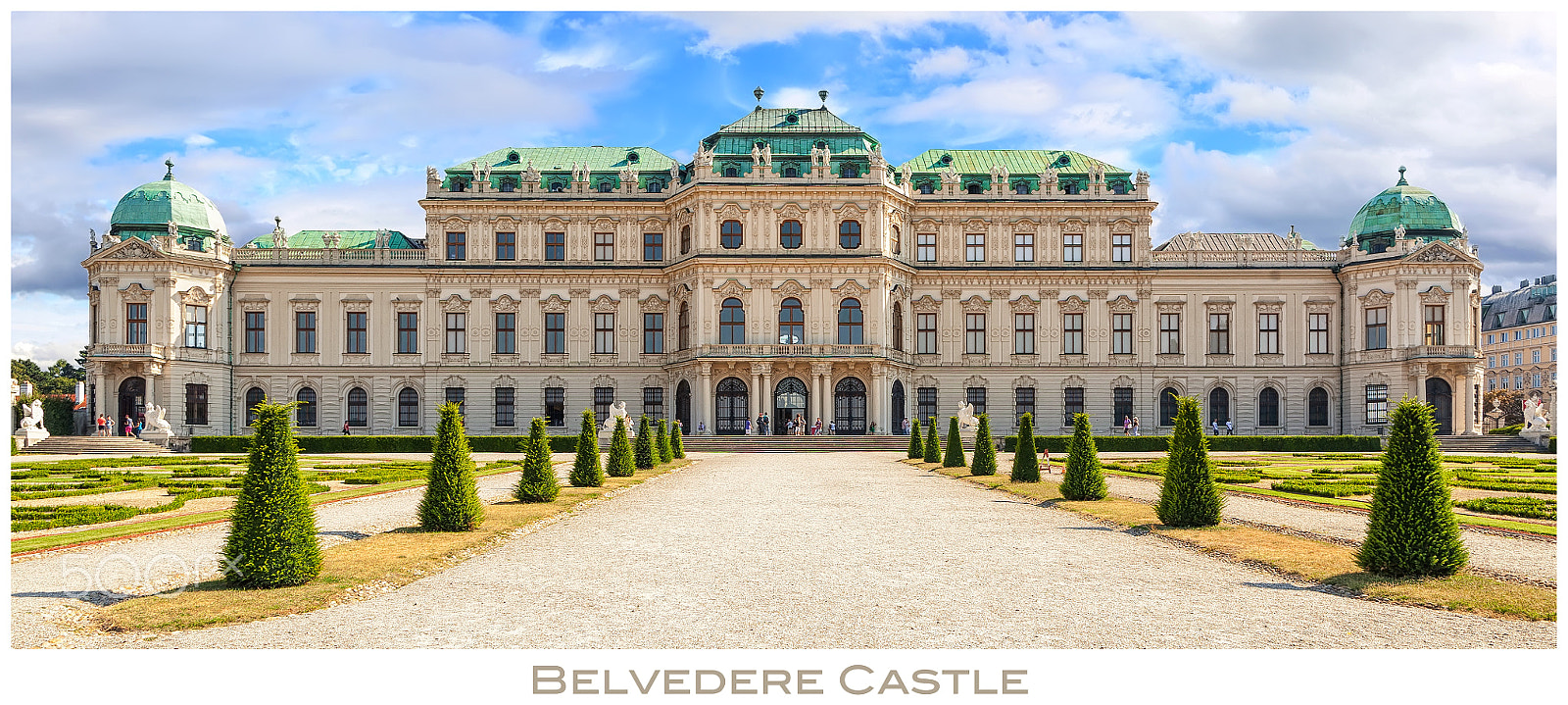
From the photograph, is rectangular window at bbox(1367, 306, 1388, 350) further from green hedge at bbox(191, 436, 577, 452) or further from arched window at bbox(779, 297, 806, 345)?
green hedge at bbox(191, 436, 577, 452)

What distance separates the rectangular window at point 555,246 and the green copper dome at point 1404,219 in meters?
41.8

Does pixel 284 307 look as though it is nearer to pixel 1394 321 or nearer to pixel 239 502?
pixel 239 502

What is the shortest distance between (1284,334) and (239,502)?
5774 centimetres

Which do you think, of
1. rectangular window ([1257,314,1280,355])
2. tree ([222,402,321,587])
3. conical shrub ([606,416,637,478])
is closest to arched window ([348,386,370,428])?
conical shrub ([606,416,637,478])

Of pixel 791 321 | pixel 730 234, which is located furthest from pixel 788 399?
pixel 730 234

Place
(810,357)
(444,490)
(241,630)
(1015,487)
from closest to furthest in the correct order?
(241,630), (444,490), (1015,487), (810,357)

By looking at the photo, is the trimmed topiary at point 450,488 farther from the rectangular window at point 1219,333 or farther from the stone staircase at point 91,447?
the rectangular window at point 1219,333

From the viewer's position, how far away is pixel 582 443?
86.7ft

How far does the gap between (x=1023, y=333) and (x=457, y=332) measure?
29.9 meters

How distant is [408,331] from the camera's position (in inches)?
2322

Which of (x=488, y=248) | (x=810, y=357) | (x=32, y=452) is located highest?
(x=488, y=248)

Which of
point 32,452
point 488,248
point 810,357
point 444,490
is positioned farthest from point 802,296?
point 444,490

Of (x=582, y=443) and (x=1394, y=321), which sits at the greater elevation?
(x=1394, y=321)

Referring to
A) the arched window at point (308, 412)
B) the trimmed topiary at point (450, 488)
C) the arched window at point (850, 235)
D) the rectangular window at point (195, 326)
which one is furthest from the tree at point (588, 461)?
the rectangular window at point (195, 326)
